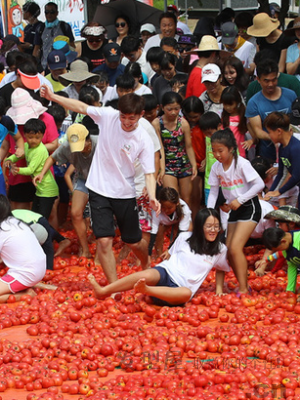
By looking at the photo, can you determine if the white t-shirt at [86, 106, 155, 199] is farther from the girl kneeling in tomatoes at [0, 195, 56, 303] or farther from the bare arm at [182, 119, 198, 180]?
the bare arm at [182, 119, 198, 180]

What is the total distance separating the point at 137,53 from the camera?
1120 centimetres

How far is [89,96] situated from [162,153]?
1177 mm

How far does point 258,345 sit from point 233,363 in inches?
16.7

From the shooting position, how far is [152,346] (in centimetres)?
593

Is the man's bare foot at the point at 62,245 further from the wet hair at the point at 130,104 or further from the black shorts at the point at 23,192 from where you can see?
the wet hair at the point at 130,104

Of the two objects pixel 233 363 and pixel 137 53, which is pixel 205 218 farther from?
pixel 137 53

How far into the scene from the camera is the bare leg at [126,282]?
267 inches

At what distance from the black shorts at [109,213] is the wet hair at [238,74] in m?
2.95

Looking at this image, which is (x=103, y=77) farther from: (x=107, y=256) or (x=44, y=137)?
(x=107, y=256)

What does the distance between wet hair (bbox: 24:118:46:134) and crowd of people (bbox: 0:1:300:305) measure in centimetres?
1

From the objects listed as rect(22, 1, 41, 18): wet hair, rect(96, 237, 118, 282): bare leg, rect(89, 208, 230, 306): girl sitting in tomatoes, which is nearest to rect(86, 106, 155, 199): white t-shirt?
rect(96, 237, 118, 282): bare leg

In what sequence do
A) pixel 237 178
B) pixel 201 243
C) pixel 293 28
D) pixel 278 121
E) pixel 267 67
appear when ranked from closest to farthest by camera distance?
pixel 201 243 < pixel 237 178 < pixel 278 121 < pixel 267 67 < pixel 293 28

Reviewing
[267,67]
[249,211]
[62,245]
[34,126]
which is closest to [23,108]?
[34,126]

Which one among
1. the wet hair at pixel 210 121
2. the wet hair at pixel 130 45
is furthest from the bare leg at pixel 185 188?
the wet hair at pixel 130 45
